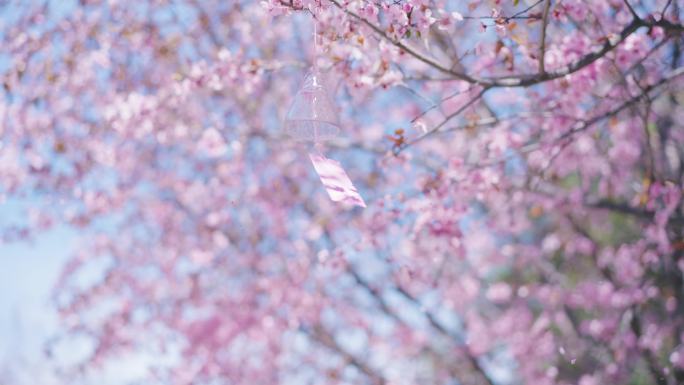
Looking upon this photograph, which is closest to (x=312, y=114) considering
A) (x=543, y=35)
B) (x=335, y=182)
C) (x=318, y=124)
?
(x=318, y=124)

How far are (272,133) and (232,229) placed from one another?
2.34 meters

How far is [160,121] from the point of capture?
6031 mm

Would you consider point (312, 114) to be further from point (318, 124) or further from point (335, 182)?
point (335, 182)

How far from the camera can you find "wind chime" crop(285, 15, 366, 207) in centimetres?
262

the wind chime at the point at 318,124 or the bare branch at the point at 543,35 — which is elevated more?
the bare branch at the point at 543,35

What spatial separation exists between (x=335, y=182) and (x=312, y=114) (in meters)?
0.33

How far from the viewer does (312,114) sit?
2736 millimetres

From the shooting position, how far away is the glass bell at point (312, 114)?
2740mm

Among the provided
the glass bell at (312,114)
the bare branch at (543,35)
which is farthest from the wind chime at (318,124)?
the bare branch at (543,35)

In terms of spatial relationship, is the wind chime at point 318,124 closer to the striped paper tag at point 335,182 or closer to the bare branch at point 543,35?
the striped paper tag at point 335,182

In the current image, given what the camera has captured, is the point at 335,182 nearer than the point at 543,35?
Yes

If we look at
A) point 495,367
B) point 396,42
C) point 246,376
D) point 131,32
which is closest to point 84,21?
point 131,32

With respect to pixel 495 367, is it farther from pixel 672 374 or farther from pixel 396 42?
pixel 396 42

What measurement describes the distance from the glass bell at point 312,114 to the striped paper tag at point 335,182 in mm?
144
